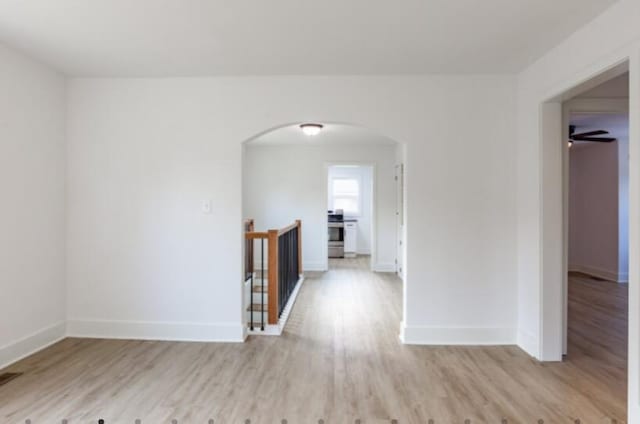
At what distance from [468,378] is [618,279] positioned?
5.19 m

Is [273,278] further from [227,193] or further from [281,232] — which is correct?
[227,193]

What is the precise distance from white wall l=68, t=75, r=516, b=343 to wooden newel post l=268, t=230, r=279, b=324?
0.39 metres

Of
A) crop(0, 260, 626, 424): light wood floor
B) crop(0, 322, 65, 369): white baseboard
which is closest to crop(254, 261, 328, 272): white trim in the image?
crop(0, 260, 626, 424): light wood floor

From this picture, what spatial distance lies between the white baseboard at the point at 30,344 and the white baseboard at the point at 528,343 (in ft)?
13.9

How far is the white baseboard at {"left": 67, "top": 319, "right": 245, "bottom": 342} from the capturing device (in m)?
3.27

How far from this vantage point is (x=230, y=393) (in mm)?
2361

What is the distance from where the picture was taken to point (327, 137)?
235 inches

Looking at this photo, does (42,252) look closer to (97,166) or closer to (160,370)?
(97,166)

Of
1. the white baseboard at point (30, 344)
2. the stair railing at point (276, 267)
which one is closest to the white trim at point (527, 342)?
the stair railing at point (276, 267)

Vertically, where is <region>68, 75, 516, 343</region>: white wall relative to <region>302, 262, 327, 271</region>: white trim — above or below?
above

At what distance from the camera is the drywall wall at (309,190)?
6.77m

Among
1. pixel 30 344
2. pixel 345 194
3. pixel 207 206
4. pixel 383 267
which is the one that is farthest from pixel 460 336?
pixel 345 194

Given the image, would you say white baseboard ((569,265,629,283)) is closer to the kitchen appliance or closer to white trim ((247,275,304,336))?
the kitchen appliance

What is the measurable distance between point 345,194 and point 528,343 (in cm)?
675
